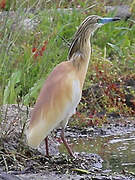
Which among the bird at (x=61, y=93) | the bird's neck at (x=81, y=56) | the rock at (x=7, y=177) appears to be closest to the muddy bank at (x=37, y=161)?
the rock at (x=7, y=177)

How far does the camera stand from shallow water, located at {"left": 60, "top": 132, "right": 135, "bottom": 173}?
5.46m

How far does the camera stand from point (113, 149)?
6148mm

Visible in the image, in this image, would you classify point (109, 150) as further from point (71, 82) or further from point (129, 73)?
point (129, 73)

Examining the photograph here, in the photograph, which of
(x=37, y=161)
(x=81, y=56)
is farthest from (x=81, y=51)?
(x=37, y=161)

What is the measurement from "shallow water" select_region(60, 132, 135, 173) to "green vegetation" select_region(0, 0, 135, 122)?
Answer: 28.1 inches

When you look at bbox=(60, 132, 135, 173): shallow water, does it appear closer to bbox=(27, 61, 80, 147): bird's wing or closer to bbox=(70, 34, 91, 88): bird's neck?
bbox=(27, 61, 80, 147): bird's wing

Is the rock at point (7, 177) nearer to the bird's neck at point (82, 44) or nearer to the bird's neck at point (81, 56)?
the bird's neck at point (81, 56)

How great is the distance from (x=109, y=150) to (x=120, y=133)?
980 millimetres

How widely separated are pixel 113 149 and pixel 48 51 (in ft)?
5.08

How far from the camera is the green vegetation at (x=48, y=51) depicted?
5609 millimetres

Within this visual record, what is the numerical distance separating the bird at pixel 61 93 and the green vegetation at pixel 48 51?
445 millimetres

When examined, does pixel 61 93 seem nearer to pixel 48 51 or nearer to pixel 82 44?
pixel 82 44

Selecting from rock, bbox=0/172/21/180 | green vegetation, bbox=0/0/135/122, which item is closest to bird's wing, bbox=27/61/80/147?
green vegetation, bbox=0/0/135/122

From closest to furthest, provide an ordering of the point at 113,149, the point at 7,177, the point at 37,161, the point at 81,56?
the point at 7,177 → the point at 37,161 → the point at 81,56 → the point at 113,149
